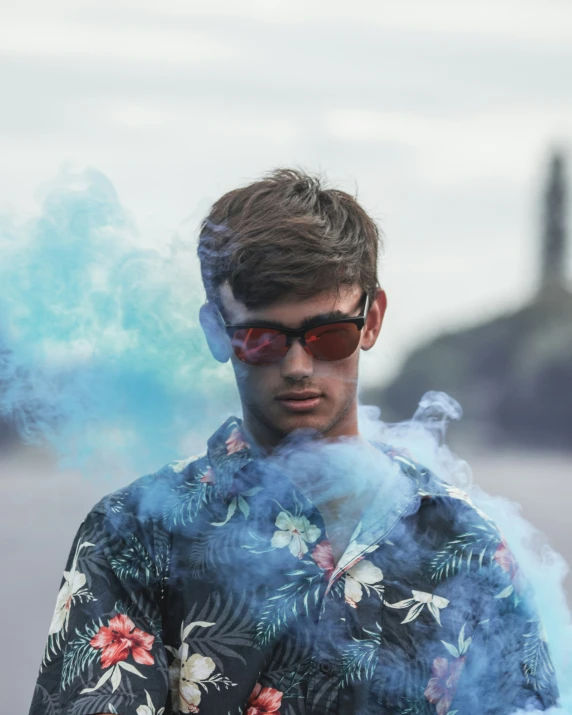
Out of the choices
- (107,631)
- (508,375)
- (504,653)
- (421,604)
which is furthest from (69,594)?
(508,375)

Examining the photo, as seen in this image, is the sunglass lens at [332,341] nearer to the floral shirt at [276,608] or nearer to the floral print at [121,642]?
the floral shirt at [276,608]

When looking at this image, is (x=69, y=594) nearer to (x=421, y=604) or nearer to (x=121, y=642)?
(x=121, y=642)

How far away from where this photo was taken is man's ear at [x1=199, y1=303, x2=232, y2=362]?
2.34m

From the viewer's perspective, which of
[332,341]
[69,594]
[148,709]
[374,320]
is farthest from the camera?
[374,320]

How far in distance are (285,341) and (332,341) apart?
120mm

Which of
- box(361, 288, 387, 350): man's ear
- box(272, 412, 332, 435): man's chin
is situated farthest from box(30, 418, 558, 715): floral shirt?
box(361, 288, 387, 350): man's ear

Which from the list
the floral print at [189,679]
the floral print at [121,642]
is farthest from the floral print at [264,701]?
the floral print at [121,642]

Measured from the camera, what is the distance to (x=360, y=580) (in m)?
2.20

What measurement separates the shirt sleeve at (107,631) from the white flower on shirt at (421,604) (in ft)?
1.82

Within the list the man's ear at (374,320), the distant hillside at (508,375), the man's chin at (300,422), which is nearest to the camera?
the man's chin at (300,422)

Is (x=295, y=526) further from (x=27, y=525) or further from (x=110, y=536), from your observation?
(x=27, y=525)

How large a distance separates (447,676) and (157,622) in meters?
0.68

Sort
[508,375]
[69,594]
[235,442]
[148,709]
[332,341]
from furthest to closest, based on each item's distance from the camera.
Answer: [508,375]
[235,442]
[332,341]
[69,594]
[148,709]

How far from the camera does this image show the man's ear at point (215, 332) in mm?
2342
